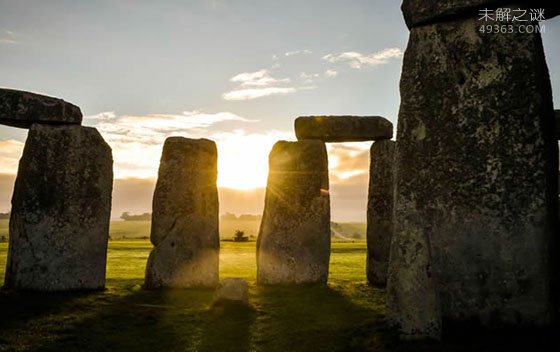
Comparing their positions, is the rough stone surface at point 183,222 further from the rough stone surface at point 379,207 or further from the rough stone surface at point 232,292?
the rough stone surface at point 379,207

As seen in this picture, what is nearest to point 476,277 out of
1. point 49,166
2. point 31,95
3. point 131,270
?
point 49,166

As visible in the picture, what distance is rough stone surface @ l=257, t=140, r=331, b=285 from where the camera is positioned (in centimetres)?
1224

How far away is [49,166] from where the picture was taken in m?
10.4

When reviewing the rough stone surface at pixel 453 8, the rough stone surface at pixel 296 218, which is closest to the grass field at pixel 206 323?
the rough stone surface at pixel 296 218

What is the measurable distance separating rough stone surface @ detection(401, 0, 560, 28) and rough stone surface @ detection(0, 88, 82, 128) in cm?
750

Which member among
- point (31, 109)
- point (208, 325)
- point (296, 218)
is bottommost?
point (208, 325)

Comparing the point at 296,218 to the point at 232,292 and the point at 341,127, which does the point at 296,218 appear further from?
the point at 232,292

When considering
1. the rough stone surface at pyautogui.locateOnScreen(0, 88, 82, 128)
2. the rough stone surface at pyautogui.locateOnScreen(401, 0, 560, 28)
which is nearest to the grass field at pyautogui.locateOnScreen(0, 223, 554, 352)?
the rough stone surface at pyautogui.locateOnScreen(0, 88, 82, 128)

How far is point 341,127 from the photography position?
1298 centimetres

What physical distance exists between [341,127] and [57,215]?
7165 millimetres

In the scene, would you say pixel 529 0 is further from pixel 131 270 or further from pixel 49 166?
pixel 131 270

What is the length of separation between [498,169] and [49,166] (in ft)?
28.6

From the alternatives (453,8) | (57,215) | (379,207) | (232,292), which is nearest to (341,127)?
(379,207)

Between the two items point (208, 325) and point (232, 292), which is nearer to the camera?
point (208, 325)
